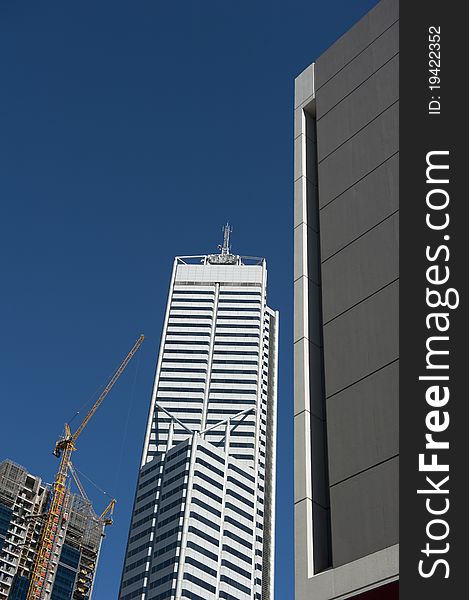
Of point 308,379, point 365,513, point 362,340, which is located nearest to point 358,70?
point 362,340

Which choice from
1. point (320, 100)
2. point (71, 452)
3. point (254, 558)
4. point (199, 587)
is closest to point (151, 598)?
point (199, 587)

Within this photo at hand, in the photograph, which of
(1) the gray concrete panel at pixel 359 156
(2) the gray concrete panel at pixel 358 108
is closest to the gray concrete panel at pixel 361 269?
(1) the gray concrete panel at pixel 359 156

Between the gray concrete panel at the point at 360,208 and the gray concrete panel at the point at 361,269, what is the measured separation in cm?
31

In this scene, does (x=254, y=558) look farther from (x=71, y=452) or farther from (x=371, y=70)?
(x=371, y=70)

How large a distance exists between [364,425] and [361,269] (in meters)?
4.16

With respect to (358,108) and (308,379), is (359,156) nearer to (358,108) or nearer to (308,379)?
A: (358,108)

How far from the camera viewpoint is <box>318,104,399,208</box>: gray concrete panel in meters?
20.3

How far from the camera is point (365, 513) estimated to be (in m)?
16.1

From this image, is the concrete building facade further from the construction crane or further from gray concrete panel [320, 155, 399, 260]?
the construction crane

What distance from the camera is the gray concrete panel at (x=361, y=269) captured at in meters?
18.5

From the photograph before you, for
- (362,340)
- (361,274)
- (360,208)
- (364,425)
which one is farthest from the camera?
(360,208)

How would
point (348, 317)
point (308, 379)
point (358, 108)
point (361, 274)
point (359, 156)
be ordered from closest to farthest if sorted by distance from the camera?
1. point (348, 317)
2. point (361, 274)
3. point (308, 379)
4. point (359, 156)
5. point (358, 108)

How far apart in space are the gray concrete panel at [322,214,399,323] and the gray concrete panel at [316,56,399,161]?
3.95 metres

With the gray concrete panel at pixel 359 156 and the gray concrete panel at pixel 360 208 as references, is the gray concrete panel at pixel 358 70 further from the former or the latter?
the gray concrete panel at pixel 360 208
